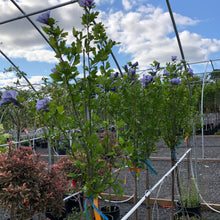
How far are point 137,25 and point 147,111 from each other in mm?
3299

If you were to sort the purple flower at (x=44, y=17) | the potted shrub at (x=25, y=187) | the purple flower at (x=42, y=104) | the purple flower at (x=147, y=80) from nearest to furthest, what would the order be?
the purple flower at (x=44, y=17)
the purple flower at (x=42, y=104)
the potted shrub at (x=25, y=187)
the purple flower at (x=147, y=80)

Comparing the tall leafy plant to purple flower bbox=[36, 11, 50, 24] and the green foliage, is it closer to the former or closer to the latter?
the green foliage

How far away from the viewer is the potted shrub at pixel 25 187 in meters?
1.89

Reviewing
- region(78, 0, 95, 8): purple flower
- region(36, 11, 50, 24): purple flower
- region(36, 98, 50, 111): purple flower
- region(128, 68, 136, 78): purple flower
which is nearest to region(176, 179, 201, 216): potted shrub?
region(128, 68, 136, 78): purple flower

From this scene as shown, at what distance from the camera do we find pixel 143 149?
8.84ft

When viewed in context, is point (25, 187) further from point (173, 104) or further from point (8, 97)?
point (173, 104)

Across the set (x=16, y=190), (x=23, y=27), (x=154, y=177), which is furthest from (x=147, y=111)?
(x=23, y=27)

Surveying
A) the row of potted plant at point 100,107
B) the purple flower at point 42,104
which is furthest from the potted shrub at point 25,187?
the purple flower at point 42,104

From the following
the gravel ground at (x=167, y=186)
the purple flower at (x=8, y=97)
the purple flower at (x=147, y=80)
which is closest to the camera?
the purple flower at (x=8, y=97)

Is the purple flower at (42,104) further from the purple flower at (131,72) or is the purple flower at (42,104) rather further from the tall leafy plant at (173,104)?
the tall leafy plant at (173,104)

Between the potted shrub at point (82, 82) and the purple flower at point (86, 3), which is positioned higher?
the purple flower at point (86, 3)

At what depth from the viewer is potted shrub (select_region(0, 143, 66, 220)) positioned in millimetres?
1886

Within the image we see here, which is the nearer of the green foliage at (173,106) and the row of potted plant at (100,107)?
the row of potted plant at (100,107)

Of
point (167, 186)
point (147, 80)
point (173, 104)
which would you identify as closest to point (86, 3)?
point (147, 80)
